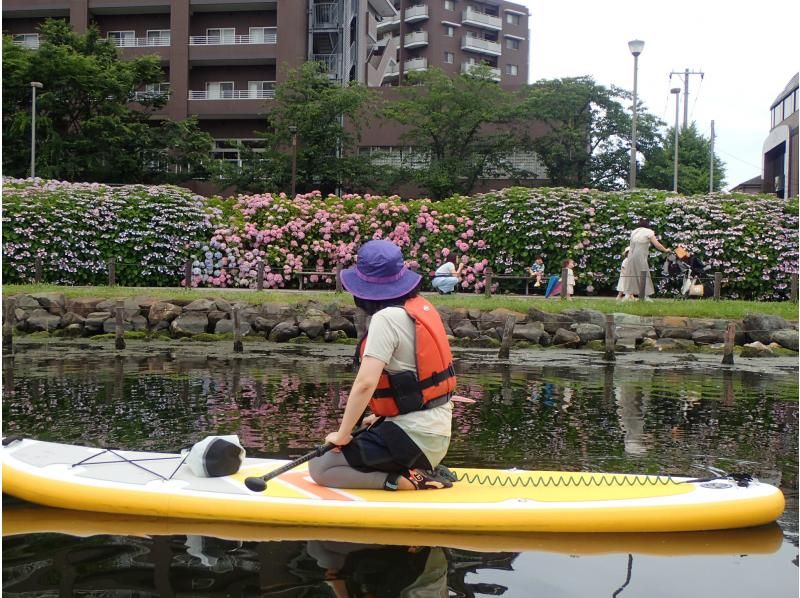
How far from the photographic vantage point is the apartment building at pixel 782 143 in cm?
4466

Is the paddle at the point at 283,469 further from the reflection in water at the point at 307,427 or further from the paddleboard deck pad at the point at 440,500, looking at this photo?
the reflection in water at the point at 307,427

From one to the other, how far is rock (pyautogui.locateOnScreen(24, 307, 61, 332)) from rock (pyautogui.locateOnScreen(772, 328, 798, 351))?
14749 mm

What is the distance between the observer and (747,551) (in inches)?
188

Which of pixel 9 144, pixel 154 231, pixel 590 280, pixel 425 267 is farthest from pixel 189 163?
pixel 590 280

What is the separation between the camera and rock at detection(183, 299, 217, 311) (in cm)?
1803

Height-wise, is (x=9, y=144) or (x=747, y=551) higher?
(x=9, y=144)

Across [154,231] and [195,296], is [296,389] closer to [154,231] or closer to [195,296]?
[195,296]

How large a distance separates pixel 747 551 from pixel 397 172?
97.0 ft

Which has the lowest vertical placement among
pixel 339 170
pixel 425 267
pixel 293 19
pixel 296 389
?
pixel 296 389

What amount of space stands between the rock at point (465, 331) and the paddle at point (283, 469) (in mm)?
12100

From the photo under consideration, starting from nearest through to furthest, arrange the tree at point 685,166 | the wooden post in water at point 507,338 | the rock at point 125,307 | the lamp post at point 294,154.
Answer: the wooden post in water at point 507,338 → the rock at point 125,307 → the lamp post at point 294,154 → the tree at point 685,166

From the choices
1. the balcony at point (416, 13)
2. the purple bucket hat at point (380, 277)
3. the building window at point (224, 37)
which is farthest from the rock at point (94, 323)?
the balcony at point (416, 13)

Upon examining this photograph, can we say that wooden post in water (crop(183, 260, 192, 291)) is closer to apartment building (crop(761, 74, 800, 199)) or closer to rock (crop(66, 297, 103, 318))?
rock (crop(66, 297, 103, 318))

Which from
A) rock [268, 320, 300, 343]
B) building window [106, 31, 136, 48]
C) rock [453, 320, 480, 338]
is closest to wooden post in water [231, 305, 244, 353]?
rock [268, 320, 300, 343]
